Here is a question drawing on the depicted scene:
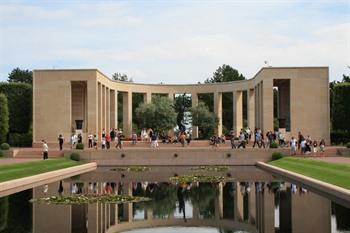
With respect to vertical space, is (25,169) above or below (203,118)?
below

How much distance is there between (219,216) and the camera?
15.6 meters

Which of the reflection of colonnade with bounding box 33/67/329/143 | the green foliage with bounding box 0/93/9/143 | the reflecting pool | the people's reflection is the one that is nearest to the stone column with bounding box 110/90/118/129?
the reflection of colonnade with bounding box 33/67/329/143

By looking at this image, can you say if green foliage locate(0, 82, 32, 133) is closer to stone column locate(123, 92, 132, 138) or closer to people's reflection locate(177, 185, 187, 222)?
stone column locate(123, 92, 132, 138)

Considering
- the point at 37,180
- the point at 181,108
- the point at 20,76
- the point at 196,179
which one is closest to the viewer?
the point at 37,180

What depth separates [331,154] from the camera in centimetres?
4062

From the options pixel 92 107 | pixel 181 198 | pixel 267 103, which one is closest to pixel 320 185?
pixel 181 198

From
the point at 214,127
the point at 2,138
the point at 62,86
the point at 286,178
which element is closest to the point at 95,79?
the point at 62,86

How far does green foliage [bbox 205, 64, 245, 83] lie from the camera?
84.2 meters

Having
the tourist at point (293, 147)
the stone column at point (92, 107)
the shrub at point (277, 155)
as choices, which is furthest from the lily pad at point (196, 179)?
the stone column at point (92, 107)

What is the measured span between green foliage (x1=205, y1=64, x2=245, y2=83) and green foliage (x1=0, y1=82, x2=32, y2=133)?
34.2 metres

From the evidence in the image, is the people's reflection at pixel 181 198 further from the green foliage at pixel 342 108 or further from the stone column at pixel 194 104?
the stone column at pixel 194 104

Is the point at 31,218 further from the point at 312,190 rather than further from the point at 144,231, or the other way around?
the point at 312,190

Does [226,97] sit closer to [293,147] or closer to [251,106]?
[251,106]

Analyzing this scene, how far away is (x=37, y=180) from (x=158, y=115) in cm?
3685
